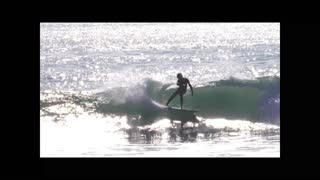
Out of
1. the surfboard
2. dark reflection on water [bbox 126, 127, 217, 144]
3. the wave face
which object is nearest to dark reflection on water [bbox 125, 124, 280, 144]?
dark reflection on water [bbox 126, 127, 217, 144]

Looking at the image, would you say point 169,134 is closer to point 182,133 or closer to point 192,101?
point 182,133

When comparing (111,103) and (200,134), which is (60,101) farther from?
(200,134)

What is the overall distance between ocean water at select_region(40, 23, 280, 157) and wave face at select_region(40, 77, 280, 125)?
0.02 meters

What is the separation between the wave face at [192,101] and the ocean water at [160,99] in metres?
0.02

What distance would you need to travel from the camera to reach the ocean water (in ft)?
30.7

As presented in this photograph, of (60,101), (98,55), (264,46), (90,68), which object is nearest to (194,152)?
(60,101)

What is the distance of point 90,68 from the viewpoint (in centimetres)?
1365

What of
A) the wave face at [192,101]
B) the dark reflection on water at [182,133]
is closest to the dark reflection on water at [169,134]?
the dark reflection on water at [182,133]

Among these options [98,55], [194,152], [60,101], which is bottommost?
[194,152]

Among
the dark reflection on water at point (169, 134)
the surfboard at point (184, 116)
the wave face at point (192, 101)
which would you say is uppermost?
the wave face at point (192, 101)

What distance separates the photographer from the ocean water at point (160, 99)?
30.7 feet

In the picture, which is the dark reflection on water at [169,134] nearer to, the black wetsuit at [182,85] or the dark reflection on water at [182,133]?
the dark reflection on water at [182,133]

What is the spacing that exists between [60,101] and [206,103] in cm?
238

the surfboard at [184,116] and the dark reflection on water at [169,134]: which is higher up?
the surfboard at [184,116]
